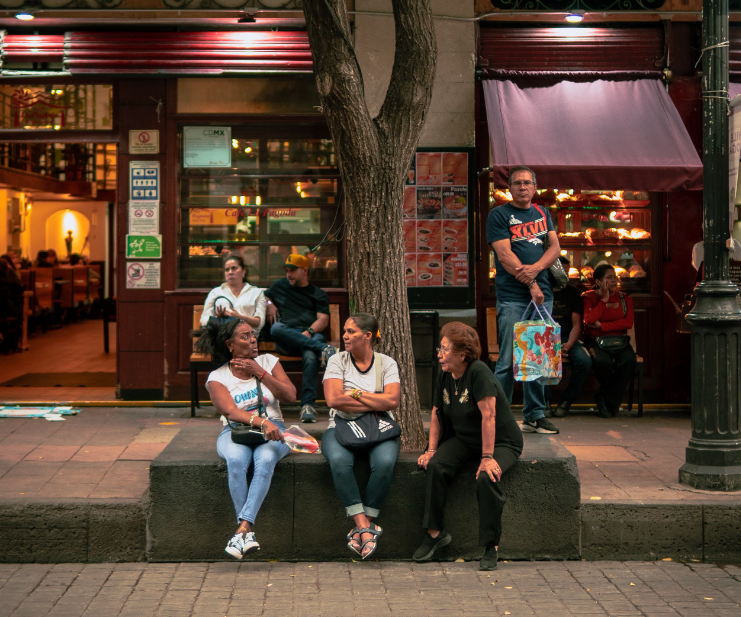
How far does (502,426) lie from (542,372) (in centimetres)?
152

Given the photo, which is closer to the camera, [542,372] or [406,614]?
[406,614]

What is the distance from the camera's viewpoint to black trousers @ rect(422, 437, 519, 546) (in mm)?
5246

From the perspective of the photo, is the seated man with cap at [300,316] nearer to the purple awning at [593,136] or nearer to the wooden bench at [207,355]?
the wooden bench at [207,355]

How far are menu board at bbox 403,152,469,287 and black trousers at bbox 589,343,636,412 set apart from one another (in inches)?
58.2

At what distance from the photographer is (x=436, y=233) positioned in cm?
897

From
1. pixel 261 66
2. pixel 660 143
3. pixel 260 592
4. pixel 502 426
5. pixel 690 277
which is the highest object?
pixel 261 66

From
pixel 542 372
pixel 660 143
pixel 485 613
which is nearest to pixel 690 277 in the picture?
pixel 660 143

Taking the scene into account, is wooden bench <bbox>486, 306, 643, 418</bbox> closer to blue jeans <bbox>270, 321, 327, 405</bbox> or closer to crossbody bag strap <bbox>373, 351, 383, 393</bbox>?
blue jeans <bbox>270, 321, 327, 405</bbox>

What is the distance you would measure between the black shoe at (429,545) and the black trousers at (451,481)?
0.07 meters

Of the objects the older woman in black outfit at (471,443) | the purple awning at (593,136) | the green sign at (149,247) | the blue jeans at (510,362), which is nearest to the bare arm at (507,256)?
the blue jeans at (510,362)

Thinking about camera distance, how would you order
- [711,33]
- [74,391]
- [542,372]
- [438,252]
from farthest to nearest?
[74,391], [438,252], [542,372], [711,33]

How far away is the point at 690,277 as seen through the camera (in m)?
9.21

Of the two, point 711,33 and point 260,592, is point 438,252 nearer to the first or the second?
point 711,33

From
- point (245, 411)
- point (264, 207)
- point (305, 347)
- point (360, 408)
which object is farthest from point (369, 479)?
point (264, 207)
